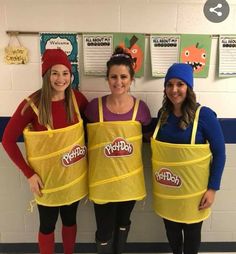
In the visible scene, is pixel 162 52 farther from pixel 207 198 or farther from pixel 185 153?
pixel 207 198

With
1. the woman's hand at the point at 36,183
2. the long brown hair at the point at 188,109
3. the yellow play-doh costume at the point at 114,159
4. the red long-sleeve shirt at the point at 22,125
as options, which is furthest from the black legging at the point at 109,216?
the long brown hair at the point at 188,109

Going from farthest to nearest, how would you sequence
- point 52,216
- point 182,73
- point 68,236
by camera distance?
point 68,236
point 52,216
point 182,73

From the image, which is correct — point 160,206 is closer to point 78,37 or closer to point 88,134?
point 88,134

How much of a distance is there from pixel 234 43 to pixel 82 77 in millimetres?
939

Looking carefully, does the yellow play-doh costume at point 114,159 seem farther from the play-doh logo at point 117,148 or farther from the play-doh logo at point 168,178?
the play-doh logo at point 168,178

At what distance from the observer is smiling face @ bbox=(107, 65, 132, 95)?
1540 millimetres

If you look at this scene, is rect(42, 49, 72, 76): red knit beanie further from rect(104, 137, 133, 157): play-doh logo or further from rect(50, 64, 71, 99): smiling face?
rect(104, 137, 133, 157): play-doh logo

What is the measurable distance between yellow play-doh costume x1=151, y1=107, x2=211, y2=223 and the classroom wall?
1.12ft

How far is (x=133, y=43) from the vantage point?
1.75 meters

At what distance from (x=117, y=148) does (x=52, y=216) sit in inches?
22.0

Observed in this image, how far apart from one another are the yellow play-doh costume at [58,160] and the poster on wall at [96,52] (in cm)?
26

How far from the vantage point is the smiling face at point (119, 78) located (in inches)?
60.6

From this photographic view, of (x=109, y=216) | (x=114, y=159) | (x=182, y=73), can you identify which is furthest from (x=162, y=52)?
(x=109, y=216)

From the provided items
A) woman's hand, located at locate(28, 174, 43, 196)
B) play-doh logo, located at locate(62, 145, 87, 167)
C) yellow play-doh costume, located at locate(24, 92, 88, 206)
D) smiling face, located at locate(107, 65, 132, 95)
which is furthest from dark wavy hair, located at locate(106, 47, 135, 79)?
woman's hand, located at locate(28, 174, 43, 196)
